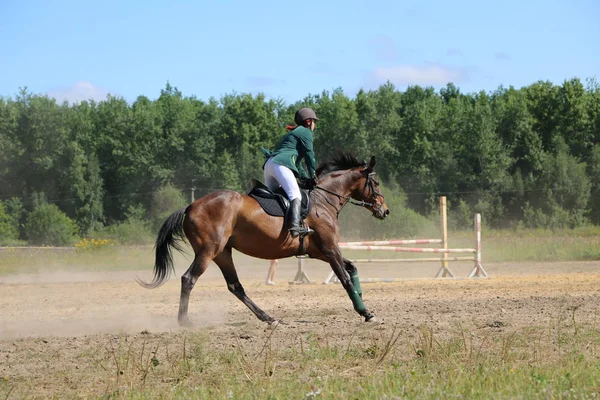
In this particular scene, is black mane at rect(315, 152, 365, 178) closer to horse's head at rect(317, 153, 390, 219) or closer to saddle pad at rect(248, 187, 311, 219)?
horse's head at rect(317, 153, 390, 219)

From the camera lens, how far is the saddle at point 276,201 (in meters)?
10.8

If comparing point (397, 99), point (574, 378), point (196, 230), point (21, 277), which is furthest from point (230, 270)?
point (397, 99)

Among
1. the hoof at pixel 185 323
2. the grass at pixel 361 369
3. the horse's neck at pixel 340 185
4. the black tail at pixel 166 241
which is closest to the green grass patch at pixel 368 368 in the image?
the grass at pixel 361 369

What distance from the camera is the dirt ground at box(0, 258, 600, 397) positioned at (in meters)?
7.98

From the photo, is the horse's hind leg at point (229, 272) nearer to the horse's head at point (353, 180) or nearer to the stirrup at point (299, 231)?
the stirrup at point (299, 231)

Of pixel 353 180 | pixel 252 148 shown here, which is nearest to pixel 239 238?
pixel 353 180

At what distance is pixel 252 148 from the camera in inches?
2165

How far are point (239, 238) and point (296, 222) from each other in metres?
0.81

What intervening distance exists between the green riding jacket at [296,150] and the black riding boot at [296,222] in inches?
20.6

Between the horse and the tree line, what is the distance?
3809cm

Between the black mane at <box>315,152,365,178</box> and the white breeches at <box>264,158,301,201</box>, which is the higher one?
the black mane at <box>315,152,365,178</box>

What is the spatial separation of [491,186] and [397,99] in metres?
13.3

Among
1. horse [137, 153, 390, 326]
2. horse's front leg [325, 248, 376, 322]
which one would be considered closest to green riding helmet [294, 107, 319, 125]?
horse [137, 153, 390, 326]

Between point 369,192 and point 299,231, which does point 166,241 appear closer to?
point 299,231
